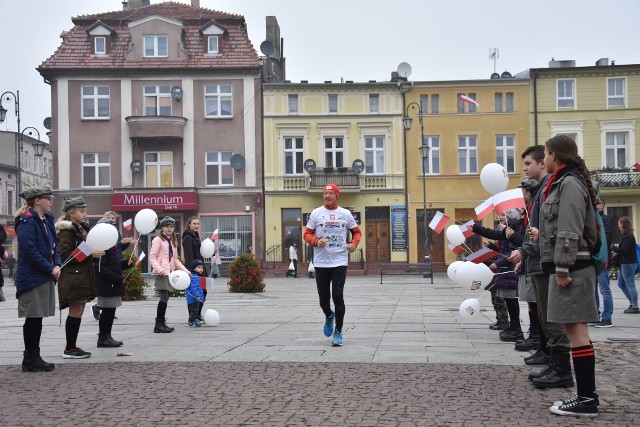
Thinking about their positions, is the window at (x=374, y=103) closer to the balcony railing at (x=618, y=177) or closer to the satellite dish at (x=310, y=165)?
the satellite dish at (x=310, y=165)

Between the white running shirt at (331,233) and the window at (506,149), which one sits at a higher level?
the window at (506,149)

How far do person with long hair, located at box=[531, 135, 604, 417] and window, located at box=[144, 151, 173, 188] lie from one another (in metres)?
37.1

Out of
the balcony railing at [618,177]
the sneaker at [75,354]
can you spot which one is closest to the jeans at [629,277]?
the sneaker at [75,354]

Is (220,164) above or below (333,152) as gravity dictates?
below

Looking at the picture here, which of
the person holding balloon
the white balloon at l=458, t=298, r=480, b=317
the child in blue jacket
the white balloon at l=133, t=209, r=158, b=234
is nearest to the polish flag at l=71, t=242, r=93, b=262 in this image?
the person holding balloon

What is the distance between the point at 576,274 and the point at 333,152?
37266mm

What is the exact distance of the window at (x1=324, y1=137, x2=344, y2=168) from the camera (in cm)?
4303

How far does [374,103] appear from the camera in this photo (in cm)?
4288

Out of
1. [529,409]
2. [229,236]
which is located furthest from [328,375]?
[229,236]

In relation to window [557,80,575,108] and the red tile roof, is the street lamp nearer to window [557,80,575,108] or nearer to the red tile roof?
window [557,80,575,108]

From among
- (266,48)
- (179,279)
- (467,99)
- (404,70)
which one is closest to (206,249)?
(179,279)

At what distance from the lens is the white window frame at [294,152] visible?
140 feet

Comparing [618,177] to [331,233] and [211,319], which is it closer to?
[211,319]

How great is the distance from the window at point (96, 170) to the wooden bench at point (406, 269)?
16425 millimetres
